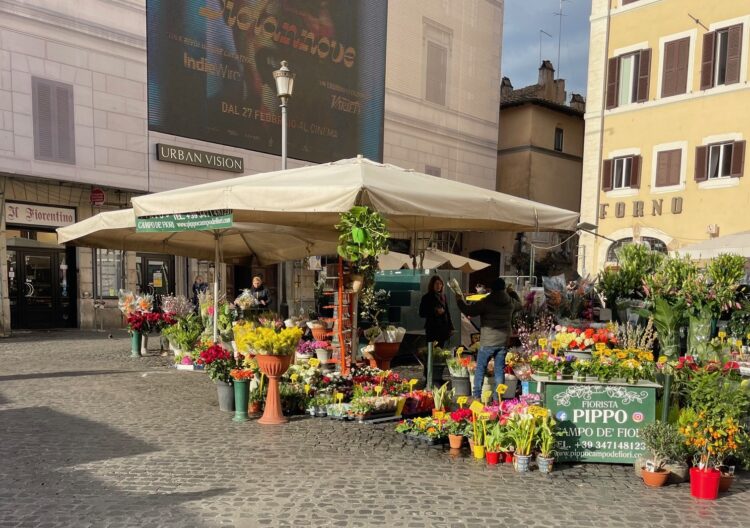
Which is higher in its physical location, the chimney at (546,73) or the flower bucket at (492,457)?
the chimney at (546,73)

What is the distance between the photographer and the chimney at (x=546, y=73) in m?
29.8

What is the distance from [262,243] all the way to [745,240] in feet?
29.2

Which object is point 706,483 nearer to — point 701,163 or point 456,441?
point 456,441

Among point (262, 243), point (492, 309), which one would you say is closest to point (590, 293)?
point (492, 309)

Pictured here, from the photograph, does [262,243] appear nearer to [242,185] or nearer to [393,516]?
[242,185]

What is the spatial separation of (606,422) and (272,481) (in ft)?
9.95

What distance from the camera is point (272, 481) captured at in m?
4.55

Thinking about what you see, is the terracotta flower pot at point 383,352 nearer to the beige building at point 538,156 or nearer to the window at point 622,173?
the window at point 622,173

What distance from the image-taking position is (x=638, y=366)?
17.6ft

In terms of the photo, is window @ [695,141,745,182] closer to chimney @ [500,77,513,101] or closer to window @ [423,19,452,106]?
window @ [423,19,452,106]

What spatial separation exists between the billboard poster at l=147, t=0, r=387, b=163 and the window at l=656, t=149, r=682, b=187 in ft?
34.0

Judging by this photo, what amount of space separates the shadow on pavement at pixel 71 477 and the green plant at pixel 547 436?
2.72 metres

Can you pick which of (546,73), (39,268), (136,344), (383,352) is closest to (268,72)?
(39,268)

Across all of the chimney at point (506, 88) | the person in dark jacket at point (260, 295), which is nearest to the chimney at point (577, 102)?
the chimney at point (506, 88)
